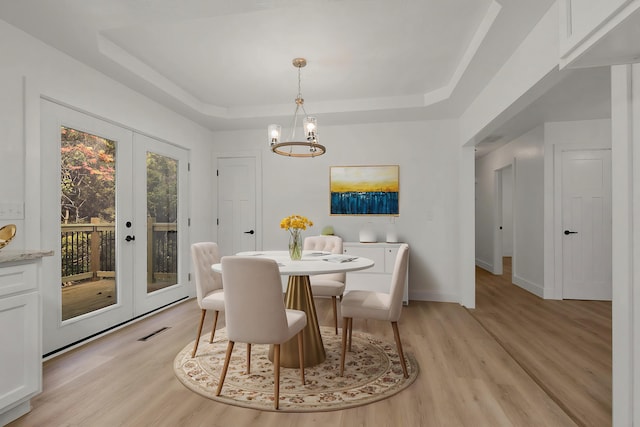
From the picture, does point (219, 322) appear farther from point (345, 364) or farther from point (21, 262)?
point (21, 262)

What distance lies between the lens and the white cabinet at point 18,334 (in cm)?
180

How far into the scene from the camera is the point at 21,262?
1905mm

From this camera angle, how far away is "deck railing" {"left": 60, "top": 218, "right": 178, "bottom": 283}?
2.95 m

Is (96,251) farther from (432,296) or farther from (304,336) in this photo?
(432,296)

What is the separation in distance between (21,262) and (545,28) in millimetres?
3455

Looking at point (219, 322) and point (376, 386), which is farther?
point (219, 322)

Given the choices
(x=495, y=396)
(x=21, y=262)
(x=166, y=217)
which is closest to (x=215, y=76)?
(x=166, y=217)

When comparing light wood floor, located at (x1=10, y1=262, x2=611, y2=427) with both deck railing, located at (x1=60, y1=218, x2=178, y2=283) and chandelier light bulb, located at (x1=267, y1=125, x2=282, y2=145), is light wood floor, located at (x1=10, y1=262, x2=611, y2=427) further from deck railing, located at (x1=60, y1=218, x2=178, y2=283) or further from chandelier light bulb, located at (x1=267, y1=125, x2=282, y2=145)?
chandelier light bulb, located at (x1=267, y1=125, x2=282, y2=145)

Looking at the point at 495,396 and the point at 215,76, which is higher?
the point at 215,76

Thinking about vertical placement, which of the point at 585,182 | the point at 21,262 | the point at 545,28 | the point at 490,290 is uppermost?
the point at 545,28

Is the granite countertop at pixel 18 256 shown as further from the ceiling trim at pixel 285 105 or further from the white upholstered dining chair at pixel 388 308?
the white upholstered dining chair at pixel 388 308

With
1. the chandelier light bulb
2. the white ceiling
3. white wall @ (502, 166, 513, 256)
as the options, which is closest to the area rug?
the chandelier light bulb

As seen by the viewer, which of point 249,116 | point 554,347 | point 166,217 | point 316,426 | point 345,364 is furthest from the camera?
point 249,116

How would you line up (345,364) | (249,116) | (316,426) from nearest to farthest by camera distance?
(316,426) → (345,364) → (249,116)
